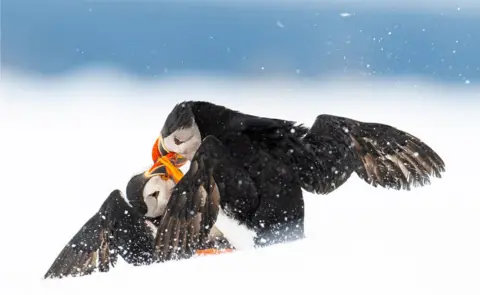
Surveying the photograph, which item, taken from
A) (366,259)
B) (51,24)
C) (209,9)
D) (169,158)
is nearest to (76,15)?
(51,24)

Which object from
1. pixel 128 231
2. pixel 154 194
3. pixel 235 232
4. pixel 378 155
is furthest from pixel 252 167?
pixel 378 155

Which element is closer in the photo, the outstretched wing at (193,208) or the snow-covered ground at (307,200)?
the snow-covered ground at (307,200)

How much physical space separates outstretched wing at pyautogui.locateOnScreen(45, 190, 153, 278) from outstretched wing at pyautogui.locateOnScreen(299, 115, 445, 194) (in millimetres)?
628

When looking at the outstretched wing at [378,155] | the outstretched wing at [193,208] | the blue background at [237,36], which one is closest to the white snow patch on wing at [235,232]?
the outstretched wing at [193,208]

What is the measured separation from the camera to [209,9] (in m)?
4.77

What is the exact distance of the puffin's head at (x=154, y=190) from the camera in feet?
8.24

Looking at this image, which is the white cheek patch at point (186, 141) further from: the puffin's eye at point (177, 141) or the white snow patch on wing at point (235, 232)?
the white snow patch on wing at point (235, 232)

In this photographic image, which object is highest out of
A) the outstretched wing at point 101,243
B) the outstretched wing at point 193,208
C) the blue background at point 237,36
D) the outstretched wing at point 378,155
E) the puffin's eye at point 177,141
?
the blue background at point 237,36

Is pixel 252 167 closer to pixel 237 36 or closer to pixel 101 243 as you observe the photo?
pixel 101 243

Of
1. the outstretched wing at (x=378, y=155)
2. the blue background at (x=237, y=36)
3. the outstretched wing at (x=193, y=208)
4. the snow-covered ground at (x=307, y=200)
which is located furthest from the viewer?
the blue background at (x=237, y=36)

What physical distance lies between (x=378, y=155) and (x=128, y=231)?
0.87 metres

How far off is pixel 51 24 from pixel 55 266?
2761mm

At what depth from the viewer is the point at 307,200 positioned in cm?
322

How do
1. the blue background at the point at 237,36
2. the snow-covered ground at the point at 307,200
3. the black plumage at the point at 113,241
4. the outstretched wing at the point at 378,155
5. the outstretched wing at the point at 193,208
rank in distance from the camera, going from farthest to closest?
the blue background at the point at 237,36 < the outstretched wing at the point at 378,155 < the black plumage at the point at 113,241 < the outstretched wing at the point at 193,208 < the snow-covered ground at the point at 307,200
